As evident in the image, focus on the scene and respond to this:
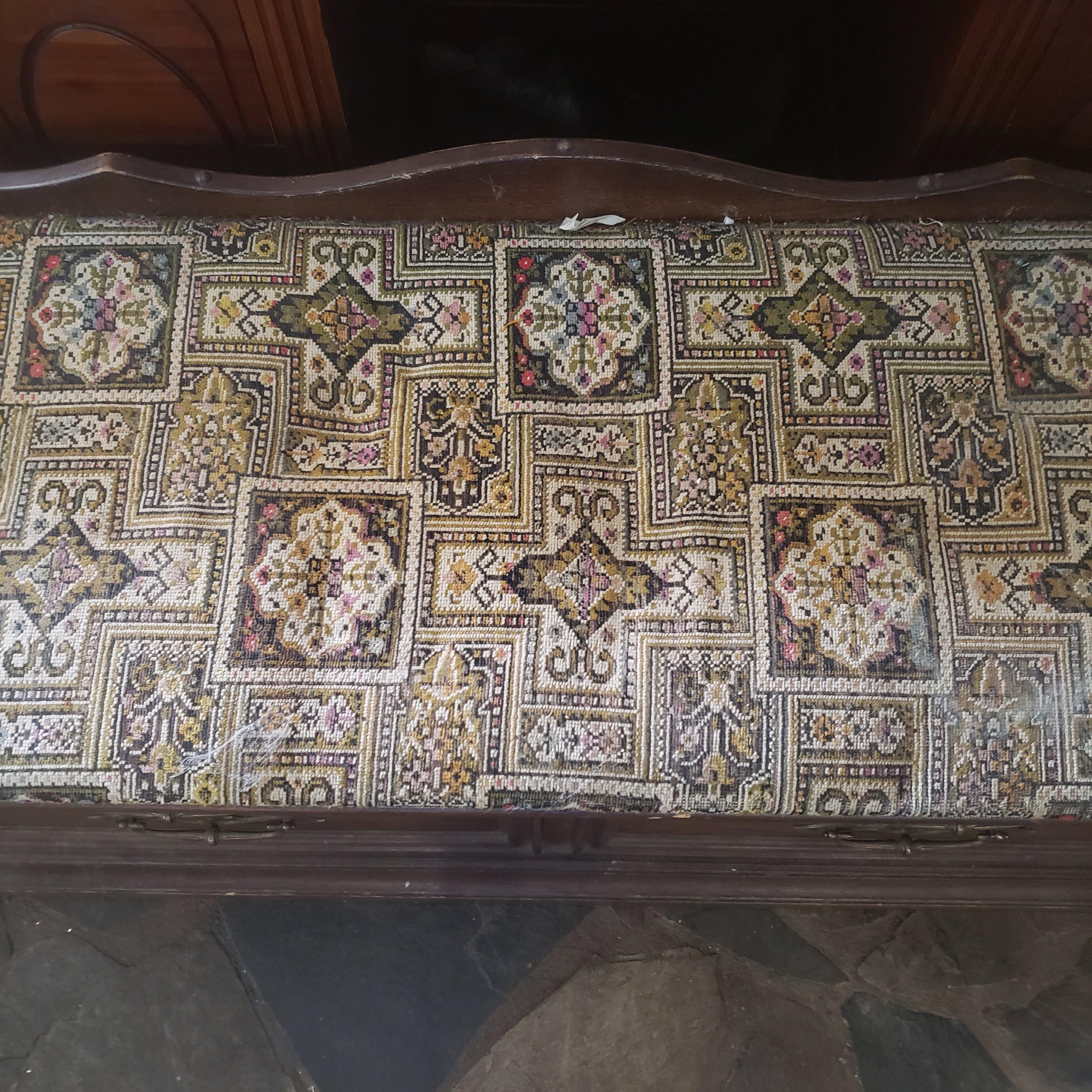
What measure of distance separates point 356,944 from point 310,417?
0.95 m

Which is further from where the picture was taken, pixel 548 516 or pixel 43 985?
pixel 43 985

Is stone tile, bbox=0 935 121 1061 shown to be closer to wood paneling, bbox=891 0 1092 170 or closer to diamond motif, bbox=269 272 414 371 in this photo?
diamond motif, bbox=269 272 414 371

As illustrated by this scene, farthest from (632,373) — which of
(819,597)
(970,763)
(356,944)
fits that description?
(356,944)

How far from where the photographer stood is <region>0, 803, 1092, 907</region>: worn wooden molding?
1.22 meters

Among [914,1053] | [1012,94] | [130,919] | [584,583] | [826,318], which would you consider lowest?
[914,1053]

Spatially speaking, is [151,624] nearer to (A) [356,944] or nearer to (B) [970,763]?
(A) [356,944]

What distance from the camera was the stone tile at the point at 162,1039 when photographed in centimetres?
136

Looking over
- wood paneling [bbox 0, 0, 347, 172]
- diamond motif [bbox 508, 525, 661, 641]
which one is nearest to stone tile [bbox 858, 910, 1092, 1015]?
diamond motif [bbox 508, 525, 661, 641]

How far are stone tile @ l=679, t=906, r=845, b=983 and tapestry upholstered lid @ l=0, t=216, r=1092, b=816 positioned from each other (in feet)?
1.74

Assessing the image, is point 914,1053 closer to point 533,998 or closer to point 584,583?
point 533,998

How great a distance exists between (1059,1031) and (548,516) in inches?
50.6

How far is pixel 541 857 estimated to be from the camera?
1.36 metres

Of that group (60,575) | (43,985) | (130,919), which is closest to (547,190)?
(60,575)

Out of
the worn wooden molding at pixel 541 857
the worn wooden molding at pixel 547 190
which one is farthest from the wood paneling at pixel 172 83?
the worn wooden molding at pixel 541 857
